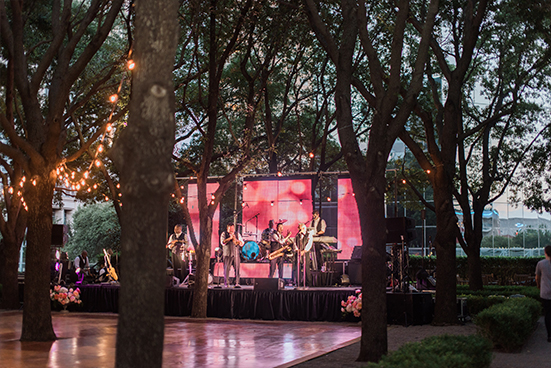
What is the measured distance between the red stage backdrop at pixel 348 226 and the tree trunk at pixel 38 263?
1062 centimetres

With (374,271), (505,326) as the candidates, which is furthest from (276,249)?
(374,271)

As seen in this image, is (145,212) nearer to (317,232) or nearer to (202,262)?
(202,262)

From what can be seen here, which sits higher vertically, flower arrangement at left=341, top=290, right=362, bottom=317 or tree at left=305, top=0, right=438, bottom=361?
tree at left=305, top=0, right=438, bottom=361

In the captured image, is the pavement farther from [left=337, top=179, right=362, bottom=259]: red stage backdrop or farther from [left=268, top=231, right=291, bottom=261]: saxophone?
[left=337, top=179, right=362, bottom=259]: red stage backdrop

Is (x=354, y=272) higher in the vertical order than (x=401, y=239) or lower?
lower

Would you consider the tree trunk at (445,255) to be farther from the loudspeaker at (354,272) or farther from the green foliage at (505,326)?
the loudspeaker at (354,272)

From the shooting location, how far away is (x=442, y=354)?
5254mm

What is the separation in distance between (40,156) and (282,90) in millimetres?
16358

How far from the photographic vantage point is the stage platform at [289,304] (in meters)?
12.8

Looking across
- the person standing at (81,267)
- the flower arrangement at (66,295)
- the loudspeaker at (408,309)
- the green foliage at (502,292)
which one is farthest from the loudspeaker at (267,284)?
the person standing at (81,267)

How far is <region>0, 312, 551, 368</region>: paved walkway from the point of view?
8211 millimetres

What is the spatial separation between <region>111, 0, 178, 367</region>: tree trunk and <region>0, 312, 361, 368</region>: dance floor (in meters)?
4.61

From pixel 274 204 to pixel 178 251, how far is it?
3.81 meters

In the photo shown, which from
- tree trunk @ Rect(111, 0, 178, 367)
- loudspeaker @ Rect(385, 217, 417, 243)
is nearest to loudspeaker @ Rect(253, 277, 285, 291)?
loudspeaker @ Rect(385, 217, 417, 243)
